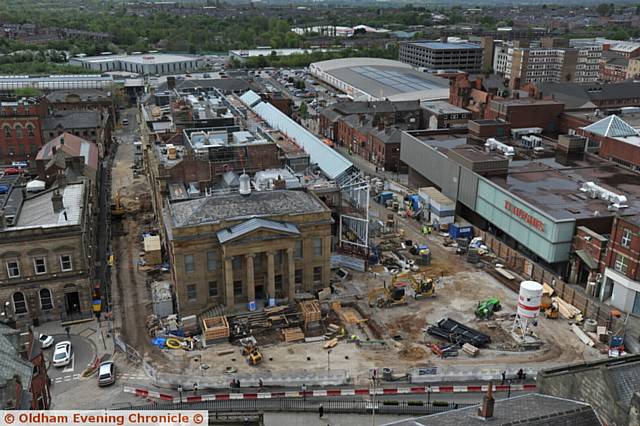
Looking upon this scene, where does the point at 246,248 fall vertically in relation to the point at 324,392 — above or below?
above

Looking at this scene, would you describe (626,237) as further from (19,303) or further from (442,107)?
(442,107)

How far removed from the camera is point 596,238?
6750 cm

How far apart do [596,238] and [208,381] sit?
150 ft

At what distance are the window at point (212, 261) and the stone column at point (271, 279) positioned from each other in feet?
19.2

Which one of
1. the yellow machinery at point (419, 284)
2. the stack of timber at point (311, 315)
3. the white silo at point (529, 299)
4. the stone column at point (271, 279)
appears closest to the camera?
the white silo at point (529, 299)

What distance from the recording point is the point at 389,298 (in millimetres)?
68312

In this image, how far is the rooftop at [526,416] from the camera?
2964 centimetres

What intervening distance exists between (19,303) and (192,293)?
1820 cm

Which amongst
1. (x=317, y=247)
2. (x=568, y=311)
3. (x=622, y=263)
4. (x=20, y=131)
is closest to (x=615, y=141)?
(x=622, y=263)

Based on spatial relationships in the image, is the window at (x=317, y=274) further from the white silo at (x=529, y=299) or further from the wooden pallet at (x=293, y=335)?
the white silo at (x=529, y=299)

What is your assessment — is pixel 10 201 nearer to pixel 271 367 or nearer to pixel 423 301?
pixel 271 367

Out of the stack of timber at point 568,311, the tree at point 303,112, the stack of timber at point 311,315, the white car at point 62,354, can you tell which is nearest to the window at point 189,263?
the stack of timber at point 311,315

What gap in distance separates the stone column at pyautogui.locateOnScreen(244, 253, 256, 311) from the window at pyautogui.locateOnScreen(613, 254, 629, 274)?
131 feet

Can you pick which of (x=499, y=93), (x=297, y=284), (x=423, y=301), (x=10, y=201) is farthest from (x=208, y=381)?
(x=499, y=93)
